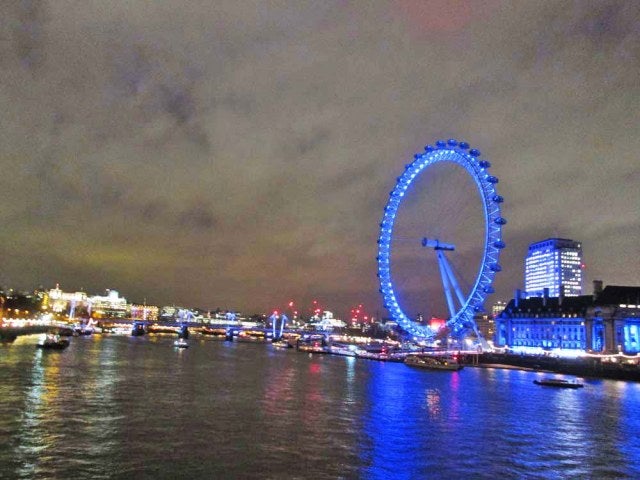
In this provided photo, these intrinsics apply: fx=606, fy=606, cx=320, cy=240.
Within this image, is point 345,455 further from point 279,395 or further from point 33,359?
point 33,359

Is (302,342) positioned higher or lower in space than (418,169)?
lower

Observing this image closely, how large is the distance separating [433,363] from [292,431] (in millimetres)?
62759

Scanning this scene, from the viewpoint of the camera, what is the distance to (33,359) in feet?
208

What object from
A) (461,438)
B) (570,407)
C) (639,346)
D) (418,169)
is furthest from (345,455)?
(639,346)

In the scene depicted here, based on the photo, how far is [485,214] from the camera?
243ft

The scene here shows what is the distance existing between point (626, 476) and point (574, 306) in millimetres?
104993

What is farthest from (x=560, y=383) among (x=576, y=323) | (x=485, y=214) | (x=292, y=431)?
(x=576, y=323)

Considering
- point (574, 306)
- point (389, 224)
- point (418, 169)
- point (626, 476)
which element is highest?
point (418, 169)

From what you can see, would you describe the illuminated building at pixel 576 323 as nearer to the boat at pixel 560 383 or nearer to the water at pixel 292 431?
the boat at pixel 560 383

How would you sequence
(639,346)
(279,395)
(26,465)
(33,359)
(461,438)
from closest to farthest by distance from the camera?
(26,465) → (461,438) → (279,395) → (33,359) → (639,346)

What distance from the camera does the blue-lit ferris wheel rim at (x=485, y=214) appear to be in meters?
73.6

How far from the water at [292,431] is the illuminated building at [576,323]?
202 feet

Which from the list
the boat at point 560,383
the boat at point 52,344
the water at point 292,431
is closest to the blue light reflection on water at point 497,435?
the water at point 292,431

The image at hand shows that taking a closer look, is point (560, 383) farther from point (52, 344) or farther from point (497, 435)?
point (52, 344)
